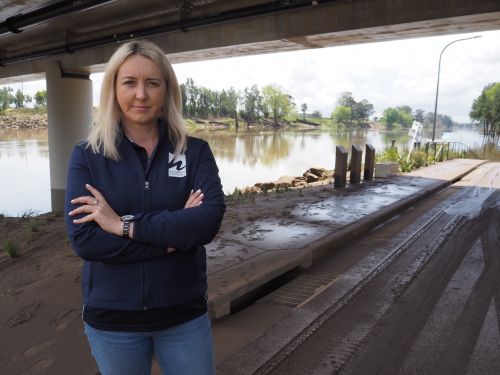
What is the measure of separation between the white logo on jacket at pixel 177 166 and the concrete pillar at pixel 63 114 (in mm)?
14965

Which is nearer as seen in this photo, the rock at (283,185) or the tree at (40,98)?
the rock at (283,185)

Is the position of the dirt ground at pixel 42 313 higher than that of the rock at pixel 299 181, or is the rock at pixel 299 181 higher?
the dirt ground at pixel 42 313

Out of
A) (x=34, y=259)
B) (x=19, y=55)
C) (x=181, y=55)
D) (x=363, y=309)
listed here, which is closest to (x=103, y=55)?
(x=181, y=55)

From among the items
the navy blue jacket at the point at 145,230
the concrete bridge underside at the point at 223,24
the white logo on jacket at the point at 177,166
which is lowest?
the navy blue jacket at the point at 145,230

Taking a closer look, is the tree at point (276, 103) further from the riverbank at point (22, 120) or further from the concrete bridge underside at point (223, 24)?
the concrete bridge underside at point (223, 24)

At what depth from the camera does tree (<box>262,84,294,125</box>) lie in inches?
3521

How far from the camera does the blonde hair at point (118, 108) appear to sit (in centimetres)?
182

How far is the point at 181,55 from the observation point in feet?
38.1

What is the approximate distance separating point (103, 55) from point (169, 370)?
43.2 feet

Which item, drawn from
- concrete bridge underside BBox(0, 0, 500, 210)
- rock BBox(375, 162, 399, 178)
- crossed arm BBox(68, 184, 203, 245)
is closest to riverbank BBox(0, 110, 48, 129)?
concrete bridge underside BBox(0, 0, 500, 210)

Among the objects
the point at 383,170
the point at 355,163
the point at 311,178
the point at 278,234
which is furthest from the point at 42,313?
the point at 311,178

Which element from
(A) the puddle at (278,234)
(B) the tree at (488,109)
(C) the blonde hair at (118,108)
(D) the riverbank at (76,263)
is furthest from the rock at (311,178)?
(B) the tree at (488,109)

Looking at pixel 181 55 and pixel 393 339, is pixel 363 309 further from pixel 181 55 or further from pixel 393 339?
pixel 181 55

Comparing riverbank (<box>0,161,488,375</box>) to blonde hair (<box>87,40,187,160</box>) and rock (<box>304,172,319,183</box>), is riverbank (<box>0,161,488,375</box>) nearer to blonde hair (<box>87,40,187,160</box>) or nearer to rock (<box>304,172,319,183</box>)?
blonde hair (<box>87,40,187,160</box>)
